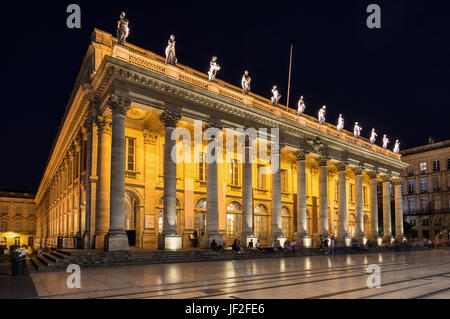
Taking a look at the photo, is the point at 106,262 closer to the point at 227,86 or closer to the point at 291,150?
the point at 227,86

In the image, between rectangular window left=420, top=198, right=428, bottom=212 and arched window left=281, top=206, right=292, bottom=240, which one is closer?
arched window left=281, top=206, right=292, bottom=240

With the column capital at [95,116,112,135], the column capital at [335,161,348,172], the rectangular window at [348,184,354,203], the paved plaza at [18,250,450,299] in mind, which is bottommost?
the paved plaza at [18,250,450,299]

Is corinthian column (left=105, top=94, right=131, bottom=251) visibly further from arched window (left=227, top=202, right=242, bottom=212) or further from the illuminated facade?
the illuminated facade

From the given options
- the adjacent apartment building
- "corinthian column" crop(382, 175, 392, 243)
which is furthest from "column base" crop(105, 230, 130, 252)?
the adjacent apartment building

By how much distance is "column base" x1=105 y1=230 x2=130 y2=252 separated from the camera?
66.6 ft

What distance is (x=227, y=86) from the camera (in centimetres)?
2933

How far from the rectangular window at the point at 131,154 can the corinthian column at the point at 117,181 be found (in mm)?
5952

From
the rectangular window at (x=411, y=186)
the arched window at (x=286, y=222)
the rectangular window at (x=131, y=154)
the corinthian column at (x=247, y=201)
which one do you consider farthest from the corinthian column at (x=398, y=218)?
the rectangular window at (x=131, y=154)

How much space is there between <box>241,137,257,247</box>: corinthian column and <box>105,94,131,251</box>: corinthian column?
9310 millimetres

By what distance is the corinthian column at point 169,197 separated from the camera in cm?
2273

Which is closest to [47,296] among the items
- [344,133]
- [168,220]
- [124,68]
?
[168,220]

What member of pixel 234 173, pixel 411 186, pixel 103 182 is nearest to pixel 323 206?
pixel 234 173

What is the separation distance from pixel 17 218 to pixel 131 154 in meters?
65.3
